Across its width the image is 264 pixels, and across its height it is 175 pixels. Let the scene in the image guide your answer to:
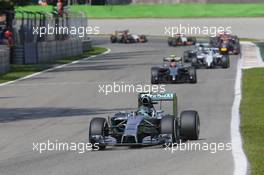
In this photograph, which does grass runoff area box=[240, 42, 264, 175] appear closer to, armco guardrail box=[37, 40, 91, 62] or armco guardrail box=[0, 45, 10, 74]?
armco guardrail box=[0, 45, 10, 74]

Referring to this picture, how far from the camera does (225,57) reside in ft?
124

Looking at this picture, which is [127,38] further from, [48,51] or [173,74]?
[173,74]

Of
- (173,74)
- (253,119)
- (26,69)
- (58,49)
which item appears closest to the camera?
(253,119)

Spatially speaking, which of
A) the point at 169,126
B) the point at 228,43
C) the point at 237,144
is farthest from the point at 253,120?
the point at 228,43

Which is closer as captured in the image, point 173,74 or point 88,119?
point 88,119

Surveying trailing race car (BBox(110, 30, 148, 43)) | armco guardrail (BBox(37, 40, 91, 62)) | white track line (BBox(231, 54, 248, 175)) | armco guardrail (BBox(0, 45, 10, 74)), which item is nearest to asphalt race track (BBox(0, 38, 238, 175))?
white track line (BBox(231, 54, 248, 175))

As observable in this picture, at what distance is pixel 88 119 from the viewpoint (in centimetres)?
1942

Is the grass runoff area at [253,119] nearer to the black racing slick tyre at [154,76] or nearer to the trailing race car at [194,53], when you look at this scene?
the black racing slick tyre at [154,76]

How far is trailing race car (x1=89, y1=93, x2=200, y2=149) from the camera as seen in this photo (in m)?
14.5

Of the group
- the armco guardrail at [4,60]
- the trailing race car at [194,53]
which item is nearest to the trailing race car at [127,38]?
the trailing race car at [194,53]

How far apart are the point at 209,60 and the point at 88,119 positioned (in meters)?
18.5

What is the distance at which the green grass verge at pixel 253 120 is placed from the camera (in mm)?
12641

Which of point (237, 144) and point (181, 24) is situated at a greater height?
point (237, 144)

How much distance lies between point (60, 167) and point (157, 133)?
2914mm
